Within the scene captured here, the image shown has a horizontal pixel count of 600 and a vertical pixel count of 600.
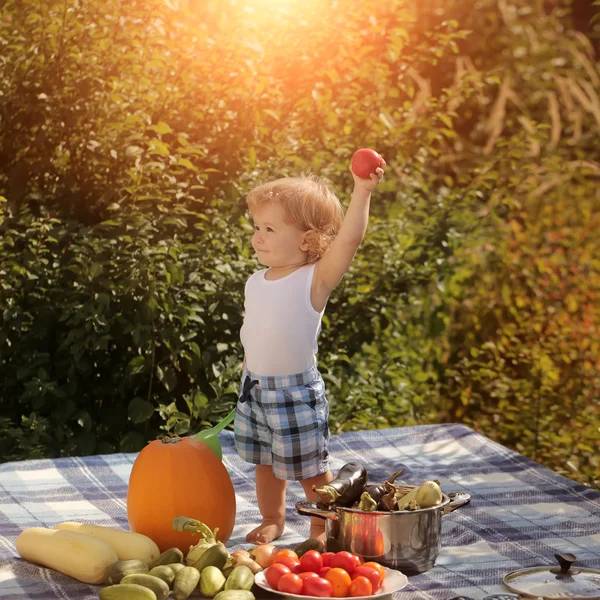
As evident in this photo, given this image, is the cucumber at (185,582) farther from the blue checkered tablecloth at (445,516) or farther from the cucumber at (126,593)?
the blue checkered tablecloth at (445,516)

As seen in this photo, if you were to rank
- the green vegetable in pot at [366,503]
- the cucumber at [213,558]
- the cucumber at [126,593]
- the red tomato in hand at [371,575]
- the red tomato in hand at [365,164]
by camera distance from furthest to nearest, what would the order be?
1. the red tomato in hand at [365,164]
2. the green vegetable in pot at [366,503]
3. the cucumber at [213,558]
4. the red tomato in hand at [371,575]
5. the cucumber at [126,593]

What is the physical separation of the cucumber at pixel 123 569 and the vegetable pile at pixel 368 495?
53cm

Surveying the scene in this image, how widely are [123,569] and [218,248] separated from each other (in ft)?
7.69

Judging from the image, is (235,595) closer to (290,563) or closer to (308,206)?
(290,563)

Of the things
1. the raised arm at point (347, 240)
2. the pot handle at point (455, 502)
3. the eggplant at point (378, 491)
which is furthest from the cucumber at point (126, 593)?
the raised arm at point (347, 240)

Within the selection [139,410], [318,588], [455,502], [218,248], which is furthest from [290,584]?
[218,248]

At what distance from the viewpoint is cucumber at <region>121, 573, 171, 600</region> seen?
2.88 m

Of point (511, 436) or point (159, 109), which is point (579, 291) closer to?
point (511, 436)

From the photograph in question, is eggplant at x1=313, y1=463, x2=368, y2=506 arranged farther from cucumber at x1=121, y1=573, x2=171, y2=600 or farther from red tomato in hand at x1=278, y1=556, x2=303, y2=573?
cucumber at x1=121, y1=573, x2=171, y2=600

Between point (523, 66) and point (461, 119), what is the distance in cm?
67

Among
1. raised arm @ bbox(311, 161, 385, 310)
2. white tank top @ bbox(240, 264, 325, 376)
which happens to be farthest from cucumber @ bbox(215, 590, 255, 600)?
raised arm @ bbox(311, 161, 385, 310)

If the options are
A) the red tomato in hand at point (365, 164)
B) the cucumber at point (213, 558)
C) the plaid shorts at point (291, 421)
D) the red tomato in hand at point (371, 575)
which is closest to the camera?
the red tomato in hand at point (371, 575)

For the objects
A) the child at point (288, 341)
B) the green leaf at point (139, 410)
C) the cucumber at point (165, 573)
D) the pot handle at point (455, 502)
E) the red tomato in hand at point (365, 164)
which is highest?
the red tomato in hand at point (365, 164)

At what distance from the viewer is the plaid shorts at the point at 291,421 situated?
3.53 m
